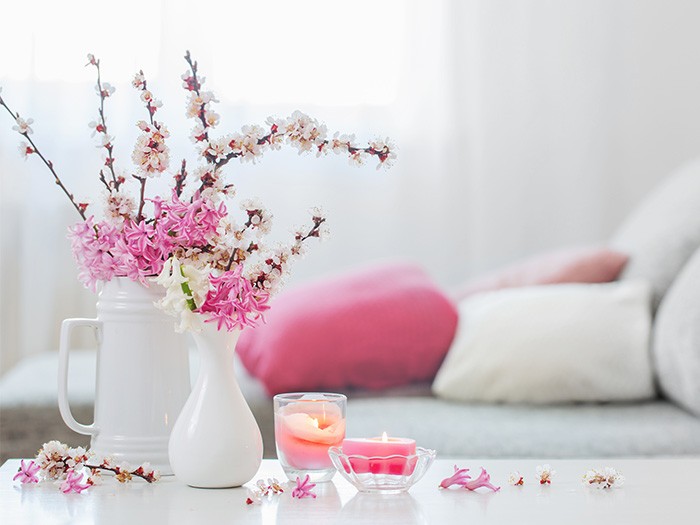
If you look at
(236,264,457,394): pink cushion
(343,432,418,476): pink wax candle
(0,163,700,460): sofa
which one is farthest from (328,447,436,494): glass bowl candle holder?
(236,264,457,394): pink cushion

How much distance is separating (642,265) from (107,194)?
138cm

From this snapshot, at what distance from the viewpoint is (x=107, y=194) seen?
3.20 ft

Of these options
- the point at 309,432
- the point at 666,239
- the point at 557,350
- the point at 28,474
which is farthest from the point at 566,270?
the point at 28,474

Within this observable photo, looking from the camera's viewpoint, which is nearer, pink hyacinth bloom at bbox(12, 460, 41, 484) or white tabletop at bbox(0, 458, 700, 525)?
white tabletop at bbox(0, 458, 700, 525)

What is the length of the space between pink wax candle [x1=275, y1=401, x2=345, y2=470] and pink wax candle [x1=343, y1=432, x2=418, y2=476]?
0.14 ft

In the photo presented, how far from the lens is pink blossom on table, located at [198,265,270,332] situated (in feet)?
2.97

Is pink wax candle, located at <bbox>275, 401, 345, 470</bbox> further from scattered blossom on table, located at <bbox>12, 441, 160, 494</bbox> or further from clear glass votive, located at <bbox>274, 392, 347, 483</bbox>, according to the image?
scattered blossom on table, located at <bbox>12, 441, 160, 494</bbox>

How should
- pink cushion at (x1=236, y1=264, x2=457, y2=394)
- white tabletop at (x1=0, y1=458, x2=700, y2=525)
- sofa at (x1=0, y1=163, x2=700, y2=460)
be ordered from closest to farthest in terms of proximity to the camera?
white tabletop at (x1=0, y1=458, x2=700, y2=525) < sofa at (x1=0, y1=163, x2=700, y2=460) < pink cushion at (x1=236, y1=264, x2=457, y2=394)

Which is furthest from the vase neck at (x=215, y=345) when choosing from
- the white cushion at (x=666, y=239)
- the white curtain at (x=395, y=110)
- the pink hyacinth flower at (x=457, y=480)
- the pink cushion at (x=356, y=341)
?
the white curtain at (x=395, y=110)

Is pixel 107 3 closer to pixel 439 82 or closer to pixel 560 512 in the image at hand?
pixel 439 82

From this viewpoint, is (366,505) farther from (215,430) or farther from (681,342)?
(681,342)

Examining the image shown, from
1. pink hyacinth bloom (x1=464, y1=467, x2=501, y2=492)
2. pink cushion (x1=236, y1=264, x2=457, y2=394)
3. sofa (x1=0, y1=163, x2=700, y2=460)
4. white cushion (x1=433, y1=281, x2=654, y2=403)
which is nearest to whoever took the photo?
pink hyacinth bloom (x1=464, y1=467, x2=501, y2=492)

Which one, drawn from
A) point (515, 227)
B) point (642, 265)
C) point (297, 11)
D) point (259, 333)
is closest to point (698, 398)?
point (642, 265)

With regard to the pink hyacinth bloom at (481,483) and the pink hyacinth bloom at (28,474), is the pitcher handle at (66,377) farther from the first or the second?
the pink hyacinth bloom at (481,483)
